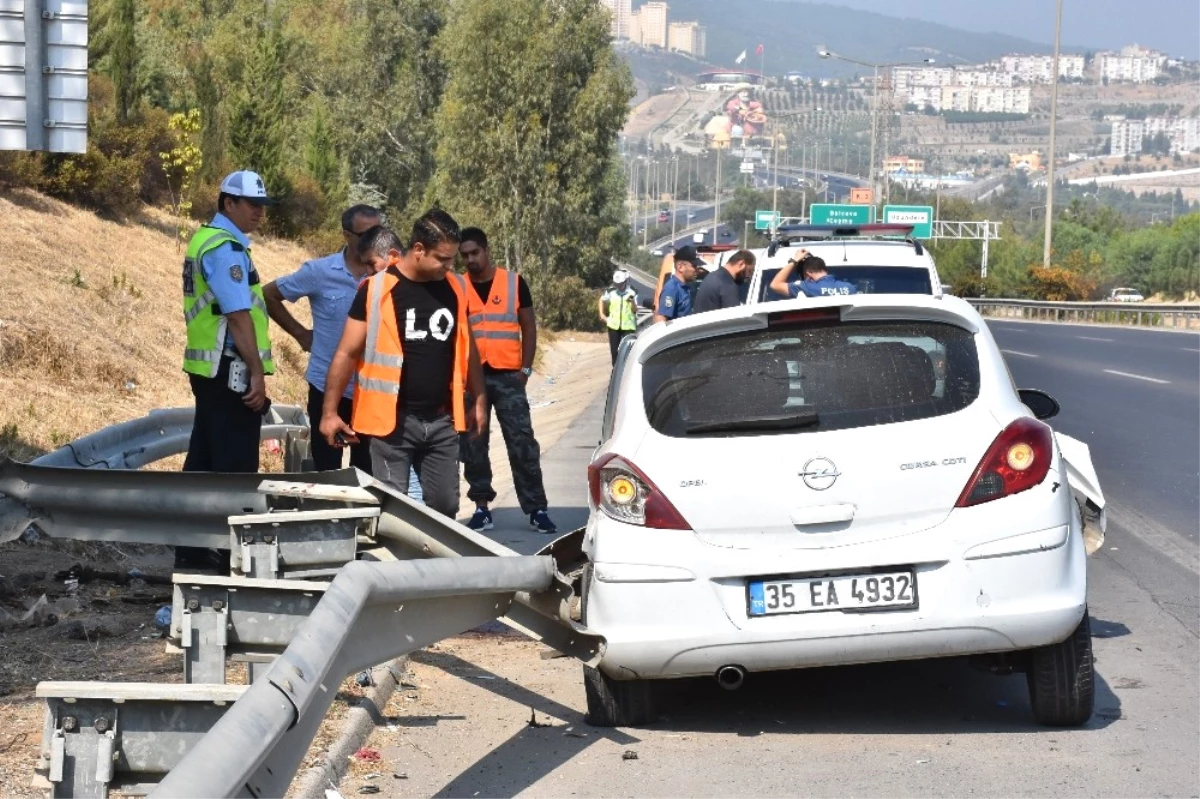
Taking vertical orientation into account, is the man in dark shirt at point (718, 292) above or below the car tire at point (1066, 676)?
above

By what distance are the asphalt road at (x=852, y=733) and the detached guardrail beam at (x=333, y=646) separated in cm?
56

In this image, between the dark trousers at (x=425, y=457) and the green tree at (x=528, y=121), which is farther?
the green tree at (x=528, y=121)

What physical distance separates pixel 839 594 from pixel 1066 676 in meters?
0.95

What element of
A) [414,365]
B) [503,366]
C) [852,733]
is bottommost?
[852,733]

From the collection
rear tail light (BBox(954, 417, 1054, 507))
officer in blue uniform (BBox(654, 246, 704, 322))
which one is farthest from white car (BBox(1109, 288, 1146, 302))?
rear tail light (BBox(954, 417, 1054, 507))

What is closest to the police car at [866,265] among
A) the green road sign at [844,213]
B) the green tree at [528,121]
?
the green tree at [528,121]

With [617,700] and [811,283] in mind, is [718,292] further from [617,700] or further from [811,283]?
[617,700]

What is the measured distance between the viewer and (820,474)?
6410 millimetres

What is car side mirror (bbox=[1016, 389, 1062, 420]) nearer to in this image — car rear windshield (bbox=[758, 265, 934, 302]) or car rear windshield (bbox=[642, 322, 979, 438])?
car rear windshield (bbox=[642, 322, 979, 438])

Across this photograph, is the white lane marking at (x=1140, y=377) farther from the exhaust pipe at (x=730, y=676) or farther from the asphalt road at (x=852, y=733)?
the exhaust pipe at (x=730, y=676)

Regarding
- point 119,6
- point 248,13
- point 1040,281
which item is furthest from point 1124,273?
point 119,6

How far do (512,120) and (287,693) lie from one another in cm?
→ 4756

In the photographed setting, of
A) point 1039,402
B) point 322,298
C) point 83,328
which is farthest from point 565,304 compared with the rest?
point 1039,402

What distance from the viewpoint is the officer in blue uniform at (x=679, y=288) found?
17422mm
